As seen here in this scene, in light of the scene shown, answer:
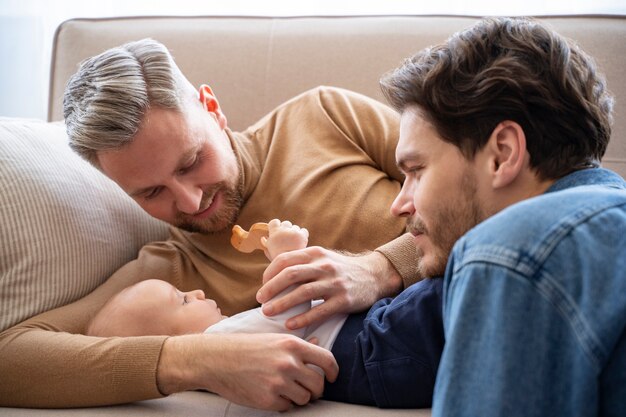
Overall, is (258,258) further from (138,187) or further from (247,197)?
(138,187)

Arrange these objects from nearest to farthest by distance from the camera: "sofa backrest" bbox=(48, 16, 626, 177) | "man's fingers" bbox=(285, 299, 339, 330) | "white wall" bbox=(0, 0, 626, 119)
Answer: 1. "man's fingers" bbox=(285, 299, 339, 330)
2. "sofa backrest" bbox=(48, 16, 626, 177)
3. "white wall" bbox=(0, 0, 626, 119)

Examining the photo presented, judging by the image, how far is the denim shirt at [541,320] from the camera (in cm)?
69

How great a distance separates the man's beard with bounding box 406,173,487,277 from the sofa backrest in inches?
31.6

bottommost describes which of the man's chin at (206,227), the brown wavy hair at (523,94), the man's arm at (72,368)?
the man's arm at (72,368)

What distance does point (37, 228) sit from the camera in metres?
1.47

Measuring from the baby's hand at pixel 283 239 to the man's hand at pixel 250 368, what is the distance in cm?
22

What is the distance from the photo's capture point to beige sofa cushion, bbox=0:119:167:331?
4.67 feet

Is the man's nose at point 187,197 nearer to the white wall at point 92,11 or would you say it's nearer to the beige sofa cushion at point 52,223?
the beige sofa cushion at point 52,223

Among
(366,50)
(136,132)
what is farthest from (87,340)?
(366,50)

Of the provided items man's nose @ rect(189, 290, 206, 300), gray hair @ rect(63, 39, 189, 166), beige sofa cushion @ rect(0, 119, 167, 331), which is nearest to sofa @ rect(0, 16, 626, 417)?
beige sofa cushion @ rect(0, 119, 167, 331)

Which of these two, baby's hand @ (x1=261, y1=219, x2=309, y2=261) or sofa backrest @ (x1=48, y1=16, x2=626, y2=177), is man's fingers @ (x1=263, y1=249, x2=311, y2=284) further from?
sofa backrest @ (x1=48, y1=16, x2=626, y2=177)

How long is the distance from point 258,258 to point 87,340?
18.1 inches

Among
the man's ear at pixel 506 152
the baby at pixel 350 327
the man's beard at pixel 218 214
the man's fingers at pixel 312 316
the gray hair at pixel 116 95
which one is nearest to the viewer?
the man's ear at pixel 506 152

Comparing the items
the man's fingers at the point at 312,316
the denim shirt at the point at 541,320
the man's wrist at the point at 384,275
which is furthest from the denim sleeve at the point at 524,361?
the man's wrist at the point at 384,275
